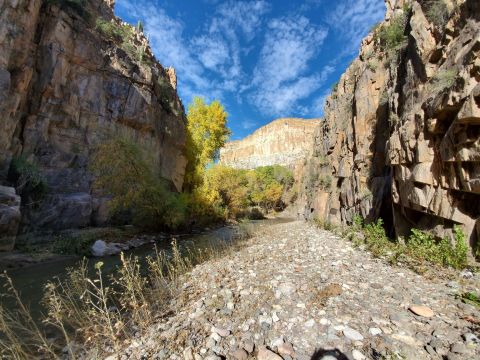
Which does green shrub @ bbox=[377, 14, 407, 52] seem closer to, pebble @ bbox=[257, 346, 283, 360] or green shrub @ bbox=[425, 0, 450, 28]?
green shrub @ bbox=[425, 0, 450, 28]

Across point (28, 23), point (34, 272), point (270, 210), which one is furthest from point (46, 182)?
point (270, 210)

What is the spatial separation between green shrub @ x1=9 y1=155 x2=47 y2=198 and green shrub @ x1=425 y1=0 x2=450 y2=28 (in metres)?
20.4

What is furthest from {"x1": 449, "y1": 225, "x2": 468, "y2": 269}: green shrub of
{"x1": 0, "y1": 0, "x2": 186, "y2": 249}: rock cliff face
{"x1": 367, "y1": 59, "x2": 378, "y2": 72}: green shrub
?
{"x1": 0, "y1": 0, "x2": 186, "y2": 249}: rock cliff face

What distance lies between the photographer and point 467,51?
6.18m

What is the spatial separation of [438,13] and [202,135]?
80.2 feet

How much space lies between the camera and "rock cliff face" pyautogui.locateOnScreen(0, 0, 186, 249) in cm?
1541

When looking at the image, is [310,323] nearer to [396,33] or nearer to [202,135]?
[396,33]

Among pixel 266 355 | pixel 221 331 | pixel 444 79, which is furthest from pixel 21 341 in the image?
pixel 444 79

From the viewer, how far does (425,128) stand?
7.69 metres

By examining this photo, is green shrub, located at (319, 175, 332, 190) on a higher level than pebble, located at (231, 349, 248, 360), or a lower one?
higher

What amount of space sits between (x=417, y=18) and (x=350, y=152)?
8692 mm

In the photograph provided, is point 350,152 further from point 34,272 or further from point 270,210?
point 270,210

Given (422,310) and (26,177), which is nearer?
(422,310)

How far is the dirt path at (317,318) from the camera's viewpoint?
3361 millimetres
